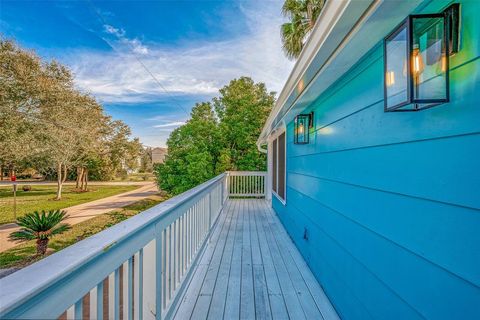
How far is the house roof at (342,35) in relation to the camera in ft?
3.91

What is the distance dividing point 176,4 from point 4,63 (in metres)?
7.06

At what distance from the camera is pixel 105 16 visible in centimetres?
779

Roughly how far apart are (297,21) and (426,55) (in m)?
7.80

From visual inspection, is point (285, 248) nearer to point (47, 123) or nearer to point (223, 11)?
point (223, 11)

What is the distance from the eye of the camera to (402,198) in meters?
1.28

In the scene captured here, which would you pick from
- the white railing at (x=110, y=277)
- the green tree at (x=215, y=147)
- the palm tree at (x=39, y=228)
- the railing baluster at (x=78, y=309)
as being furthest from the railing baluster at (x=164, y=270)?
the green tree at (x=215, y=147)

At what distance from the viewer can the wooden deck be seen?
2109mm

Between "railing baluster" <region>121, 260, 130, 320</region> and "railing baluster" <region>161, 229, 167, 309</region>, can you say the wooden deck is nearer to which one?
"railing baluster" <region>161, 229, 167, 309</region>

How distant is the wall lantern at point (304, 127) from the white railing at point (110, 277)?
184 centimetres

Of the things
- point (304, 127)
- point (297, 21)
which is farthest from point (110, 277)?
point (297, 21)

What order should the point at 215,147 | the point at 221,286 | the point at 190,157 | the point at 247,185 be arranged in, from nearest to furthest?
the point at 221,286, the point at 247,185, the point at 190,157, the point at 215,147

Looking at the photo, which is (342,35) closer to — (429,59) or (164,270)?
(429,59)

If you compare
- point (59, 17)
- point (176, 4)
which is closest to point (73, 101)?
point (59, 17)

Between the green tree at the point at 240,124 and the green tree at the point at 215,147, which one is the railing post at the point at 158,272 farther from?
the green tree at the point at 240,124
